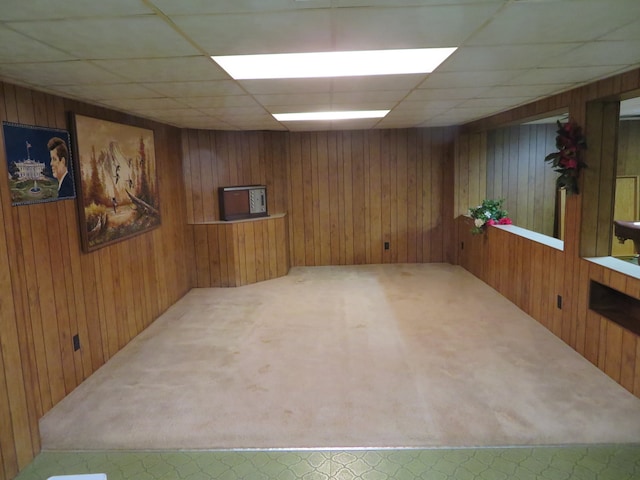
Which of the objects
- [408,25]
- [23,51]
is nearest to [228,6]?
[408,25]

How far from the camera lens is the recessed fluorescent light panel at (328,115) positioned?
4668 mm

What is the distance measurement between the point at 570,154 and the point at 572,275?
1.04 m

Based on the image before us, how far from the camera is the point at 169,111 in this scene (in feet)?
13.6

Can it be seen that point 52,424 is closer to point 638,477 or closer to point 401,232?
point 638,477

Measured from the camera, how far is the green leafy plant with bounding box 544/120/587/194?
357 centimetres

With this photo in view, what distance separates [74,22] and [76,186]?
2.04 m

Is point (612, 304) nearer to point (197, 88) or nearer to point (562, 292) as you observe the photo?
point (562, 292)

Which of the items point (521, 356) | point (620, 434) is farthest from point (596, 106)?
point (620, 434)

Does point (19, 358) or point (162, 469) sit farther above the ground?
point (19, 358)

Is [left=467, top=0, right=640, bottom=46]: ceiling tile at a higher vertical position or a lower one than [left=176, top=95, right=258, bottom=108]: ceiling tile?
lower

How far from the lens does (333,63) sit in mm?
2502

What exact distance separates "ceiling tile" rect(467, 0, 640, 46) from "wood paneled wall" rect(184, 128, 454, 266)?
470 cm

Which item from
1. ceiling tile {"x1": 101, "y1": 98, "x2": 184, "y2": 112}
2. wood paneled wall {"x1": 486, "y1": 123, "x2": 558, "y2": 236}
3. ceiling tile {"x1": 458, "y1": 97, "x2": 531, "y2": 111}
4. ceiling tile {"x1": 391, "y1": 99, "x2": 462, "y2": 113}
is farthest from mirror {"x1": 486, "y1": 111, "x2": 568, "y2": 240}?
ceiling tile {"x1": 101, "y1": 98, "x2": 184, "y2": 112}

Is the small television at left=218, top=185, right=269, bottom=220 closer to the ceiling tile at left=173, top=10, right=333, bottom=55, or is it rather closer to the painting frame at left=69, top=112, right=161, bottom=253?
the painting frame at left=69, top=112, right=161, bottom=253
